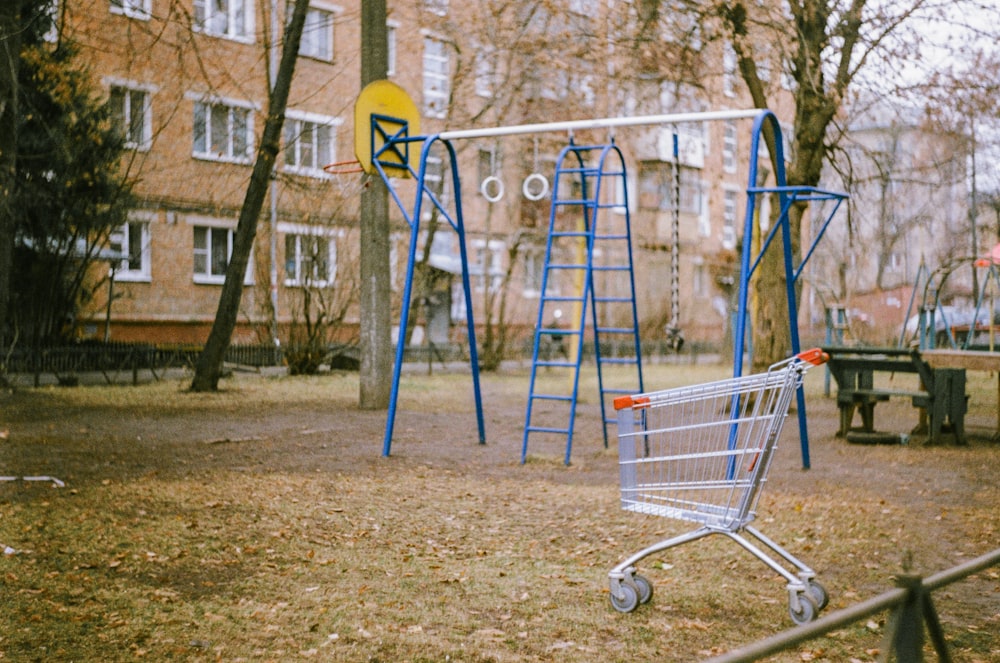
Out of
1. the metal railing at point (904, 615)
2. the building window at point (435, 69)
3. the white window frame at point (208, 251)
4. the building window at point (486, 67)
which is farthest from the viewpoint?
the building window at point (435, 69)

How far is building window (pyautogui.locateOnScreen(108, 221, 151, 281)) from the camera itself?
2834 cm

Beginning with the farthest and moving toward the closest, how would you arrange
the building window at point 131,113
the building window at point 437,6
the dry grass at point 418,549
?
the building window at point 437,6 → the building window at point 131,113 → the dry grass at point 418,549

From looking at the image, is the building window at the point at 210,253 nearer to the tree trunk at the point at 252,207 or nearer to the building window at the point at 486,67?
the building window at the point at 486,67

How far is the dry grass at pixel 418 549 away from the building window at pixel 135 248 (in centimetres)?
1699

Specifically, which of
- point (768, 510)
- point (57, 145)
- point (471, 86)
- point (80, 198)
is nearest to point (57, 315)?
point (80, 198)

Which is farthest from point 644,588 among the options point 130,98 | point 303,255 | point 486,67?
point 130,98

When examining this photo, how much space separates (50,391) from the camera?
17.6 metres

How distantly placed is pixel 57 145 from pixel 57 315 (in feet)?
15.3

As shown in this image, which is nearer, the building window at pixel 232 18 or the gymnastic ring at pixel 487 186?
the gymnastic ring at pixel 487 186

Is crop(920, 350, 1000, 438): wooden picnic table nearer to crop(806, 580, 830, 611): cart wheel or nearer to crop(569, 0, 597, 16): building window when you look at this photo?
crop(806, 580, 830, 611): cart wheel

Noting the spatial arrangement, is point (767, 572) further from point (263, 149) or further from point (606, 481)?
point (263, 149)

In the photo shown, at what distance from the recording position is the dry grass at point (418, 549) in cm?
494

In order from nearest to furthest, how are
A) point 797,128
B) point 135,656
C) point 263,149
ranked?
point 135,656
point 797,128
point 263,149

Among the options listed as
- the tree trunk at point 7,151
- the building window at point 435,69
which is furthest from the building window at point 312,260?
the building window at point 435,69
